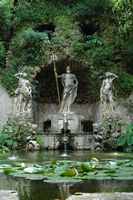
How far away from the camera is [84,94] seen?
726 inches

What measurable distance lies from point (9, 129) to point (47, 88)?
4.65 m

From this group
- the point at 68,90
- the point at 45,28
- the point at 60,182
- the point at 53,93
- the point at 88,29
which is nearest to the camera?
the point at 60,182

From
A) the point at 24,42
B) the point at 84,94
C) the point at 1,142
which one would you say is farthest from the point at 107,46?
the point at 1,142

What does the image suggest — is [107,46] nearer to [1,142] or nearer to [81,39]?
[81,39]

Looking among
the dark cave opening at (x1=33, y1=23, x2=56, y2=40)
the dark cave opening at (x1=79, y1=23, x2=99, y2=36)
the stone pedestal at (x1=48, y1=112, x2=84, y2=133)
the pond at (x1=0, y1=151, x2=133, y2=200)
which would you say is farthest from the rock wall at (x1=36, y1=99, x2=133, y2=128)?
the pond at (x1=0, y1=151, x2=133, y2=200)

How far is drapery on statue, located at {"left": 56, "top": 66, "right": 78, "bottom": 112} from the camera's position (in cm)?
1673

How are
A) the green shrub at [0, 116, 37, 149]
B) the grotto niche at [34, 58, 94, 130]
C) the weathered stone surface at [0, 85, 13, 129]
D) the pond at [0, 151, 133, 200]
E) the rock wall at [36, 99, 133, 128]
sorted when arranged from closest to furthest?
the pond at [0, 151, 133, 200] → the green shrub at [0, 116, 37, 149] → the weathered stone surface at [0, 85, 13, 129] → the grotto niche at [34, 58, 94, 130] → the rock wall at [36, 99, 133, 128]

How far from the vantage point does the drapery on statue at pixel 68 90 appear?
16.7 meters

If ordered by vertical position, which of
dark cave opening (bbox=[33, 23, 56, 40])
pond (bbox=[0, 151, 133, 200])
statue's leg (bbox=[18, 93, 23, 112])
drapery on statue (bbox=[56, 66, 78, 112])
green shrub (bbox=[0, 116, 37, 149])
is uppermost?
dark cave opening (bbox=[33, 23, 56, 40])

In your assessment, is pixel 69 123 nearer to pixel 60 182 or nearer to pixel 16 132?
pixel 16 132

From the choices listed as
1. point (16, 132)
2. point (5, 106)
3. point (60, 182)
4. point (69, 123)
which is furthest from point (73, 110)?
point (60, 182)

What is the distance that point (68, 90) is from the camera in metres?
16.8

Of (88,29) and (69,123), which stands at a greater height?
(88,29)

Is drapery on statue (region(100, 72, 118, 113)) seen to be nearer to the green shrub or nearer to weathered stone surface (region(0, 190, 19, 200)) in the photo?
the green shrub
